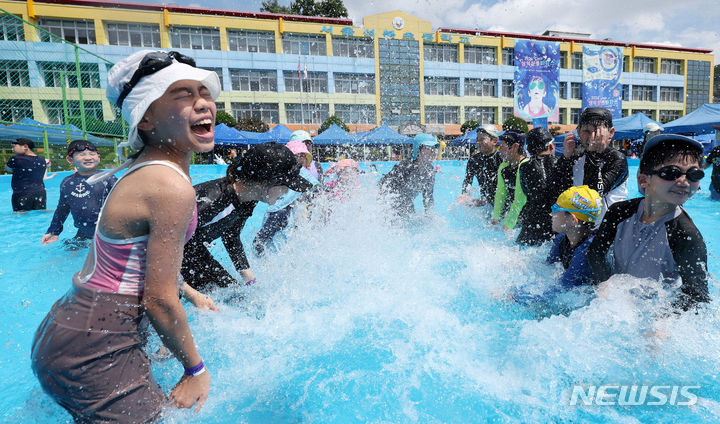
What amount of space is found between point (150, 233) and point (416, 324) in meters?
2.34

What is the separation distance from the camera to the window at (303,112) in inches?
1542

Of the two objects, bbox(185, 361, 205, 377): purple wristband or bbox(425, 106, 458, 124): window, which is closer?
bbox(185, 361, 205, 377): purple wristband

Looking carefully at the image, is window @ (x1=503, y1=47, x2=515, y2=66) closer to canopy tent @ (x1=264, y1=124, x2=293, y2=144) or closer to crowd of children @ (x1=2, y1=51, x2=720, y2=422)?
canopy tent @ (x1=264, y1=124, x2=293, y2=144)

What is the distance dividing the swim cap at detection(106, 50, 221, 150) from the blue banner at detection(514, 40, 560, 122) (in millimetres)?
47903

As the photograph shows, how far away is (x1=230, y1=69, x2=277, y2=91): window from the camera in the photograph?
3794cm

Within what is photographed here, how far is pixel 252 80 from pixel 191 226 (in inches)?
1576

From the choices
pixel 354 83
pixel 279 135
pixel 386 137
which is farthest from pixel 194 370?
pixel 354 83

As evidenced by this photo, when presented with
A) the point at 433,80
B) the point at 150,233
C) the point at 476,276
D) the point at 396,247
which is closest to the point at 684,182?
the point at 476,276

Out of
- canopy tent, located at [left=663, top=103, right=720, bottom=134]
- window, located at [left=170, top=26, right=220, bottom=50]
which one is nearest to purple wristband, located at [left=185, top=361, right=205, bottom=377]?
canopy tent, located at [left=663, top=103, right=720, bottom=134]

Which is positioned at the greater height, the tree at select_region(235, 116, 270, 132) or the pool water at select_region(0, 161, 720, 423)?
the tree at select_region(235, 116, 270, 132)

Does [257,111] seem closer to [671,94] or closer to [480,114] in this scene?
[480,114]

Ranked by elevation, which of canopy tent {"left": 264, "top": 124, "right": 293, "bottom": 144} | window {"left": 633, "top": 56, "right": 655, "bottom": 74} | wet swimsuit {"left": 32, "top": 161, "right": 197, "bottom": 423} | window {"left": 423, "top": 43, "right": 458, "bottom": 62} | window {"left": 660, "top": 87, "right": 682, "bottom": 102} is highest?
window {"left": 423, "top": 43, "right": 458, "bottom": 62}

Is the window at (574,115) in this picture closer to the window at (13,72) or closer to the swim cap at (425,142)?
the swim cap at (425,142)

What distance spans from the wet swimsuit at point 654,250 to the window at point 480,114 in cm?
4399
